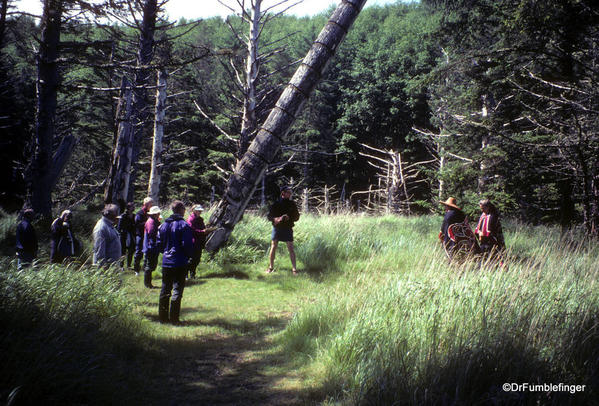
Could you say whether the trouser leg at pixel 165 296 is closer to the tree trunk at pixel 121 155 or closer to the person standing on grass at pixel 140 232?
the person standing on grass at pixel 140 232

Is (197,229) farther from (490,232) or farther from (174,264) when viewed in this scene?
(490,232)

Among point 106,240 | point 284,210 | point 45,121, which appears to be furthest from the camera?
point 45,121

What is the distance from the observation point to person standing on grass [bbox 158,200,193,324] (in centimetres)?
493

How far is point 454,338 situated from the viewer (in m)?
3.15

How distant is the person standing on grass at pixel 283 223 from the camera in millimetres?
7438

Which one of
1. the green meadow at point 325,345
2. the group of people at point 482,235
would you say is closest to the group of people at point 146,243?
the green meadow at point 325,345

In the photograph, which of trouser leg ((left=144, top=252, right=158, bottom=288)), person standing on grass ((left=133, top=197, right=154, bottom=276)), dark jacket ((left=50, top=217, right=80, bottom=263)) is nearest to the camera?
dark jacket ((left=50, top=217, right=80, bottom=263))

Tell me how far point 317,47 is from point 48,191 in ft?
28.8

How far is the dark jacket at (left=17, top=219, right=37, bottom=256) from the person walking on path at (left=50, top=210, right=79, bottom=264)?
0.31m

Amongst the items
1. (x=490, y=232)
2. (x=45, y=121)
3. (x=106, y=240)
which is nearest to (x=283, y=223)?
(x=106, y=240)

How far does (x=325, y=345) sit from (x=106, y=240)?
394 centimetres

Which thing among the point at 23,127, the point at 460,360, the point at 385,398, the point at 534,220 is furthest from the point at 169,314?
the point at 23,127

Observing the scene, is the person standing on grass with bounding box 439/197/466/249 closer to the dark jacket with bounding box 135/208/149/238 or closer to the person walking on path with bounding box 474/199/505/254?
the person walking on path with bounding box 474/199/505/254

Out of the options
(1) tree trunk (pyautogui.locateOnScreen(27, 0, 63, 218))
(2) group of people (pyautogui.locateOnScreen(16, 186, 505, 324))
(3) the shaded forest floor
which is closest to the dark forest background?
(1) tree trunk (pyautogui.locateOnScreen(27, 0, 63, 218))
